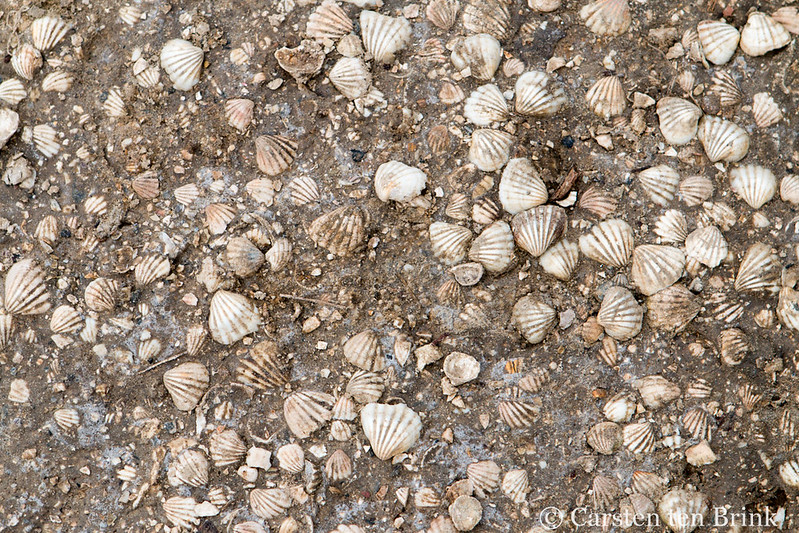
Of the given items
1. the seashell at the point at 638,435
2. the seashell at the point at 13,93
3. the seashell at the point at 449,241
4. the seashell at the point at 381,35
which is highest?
the seashell at the point at 381,35

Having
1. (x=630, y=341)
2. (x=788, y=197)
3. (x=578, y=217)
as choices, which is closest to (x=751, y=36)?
(x=788, y=197)

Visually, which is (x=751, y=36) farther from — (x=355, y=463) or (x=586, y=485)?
(x=355, y=463)

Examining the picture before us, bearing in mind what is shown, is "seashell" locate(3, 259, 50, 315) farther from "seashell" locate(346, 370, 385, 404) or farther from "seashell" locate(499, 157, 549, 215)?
"seashell" locate(499, 157, 549, 215)

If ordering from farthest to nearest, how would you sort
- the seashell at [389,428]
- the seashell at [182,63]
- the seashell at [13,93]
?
the seashell at [13,93] → the seashell at [182,63] → the seashell at [389,428]

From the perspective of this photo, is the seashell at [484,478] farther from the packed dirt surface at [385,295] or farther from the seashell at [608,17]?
the seashell at [608,17]

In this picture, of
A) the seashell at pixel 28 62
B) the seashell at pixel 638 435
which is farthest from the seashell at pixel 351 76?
the seashell at pixel 638 435

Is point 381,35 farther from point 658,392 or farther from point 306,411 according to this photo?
point 658,392
